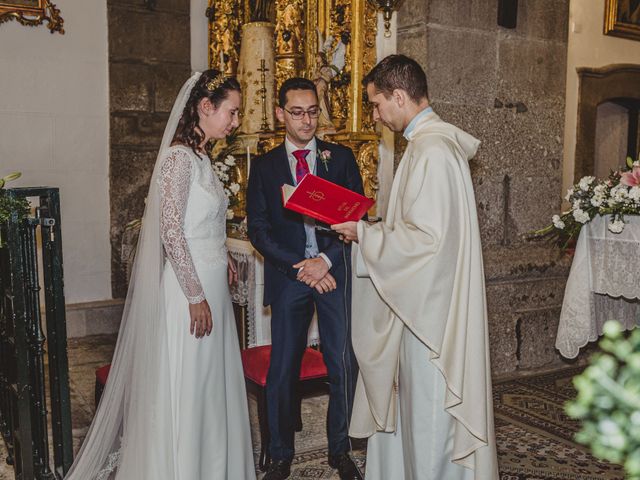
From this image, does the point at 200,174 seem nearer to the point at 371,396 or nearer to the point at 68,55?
the point at 371,396

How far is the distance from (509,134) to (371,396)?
3032 millimetres

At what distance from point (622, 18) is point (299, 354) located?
204 inches

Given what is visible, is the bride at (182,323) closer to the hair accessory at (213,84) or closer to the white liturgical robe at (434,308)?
the hair accessory at (213,84)

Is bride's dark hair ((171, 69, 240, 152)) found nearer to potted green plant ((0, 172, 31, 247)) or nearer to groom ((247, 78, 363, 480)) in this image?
groom ((247, 78, 363, 480))

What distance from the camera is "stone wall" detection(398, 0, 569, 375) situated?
16.2ft

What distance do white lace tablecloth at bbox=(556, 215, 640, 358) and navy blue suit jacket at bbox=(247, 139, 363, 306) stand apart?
1836 millimetres

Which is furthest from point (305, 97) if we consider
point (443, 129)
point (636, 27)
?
point (636, 27)

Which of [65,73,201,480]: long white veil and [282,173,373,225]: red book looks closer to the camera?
[282,173,373,225]: red book

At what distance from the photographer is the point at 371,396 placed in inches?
113

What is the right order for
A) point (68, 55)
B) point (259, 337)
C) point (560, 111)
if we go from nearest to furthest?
point (259, 337) < point (560, 111) < point (68, 55)

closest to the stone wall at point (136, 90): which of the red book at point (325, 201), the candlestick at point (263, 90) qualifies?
the candlestick at point (263, 90)

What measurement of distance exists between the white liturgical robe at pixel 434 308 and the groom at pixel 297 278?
66 cm

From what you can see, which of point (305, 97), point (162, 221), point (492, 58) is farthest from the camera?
point (492, 58)

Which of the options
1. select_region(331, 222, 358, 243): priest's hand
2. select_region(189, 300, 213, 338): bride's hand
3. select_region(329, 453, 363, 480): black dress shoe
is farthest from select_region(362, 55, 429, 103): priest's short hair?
select_region(329, 453, 363, 480): black dress shoe
